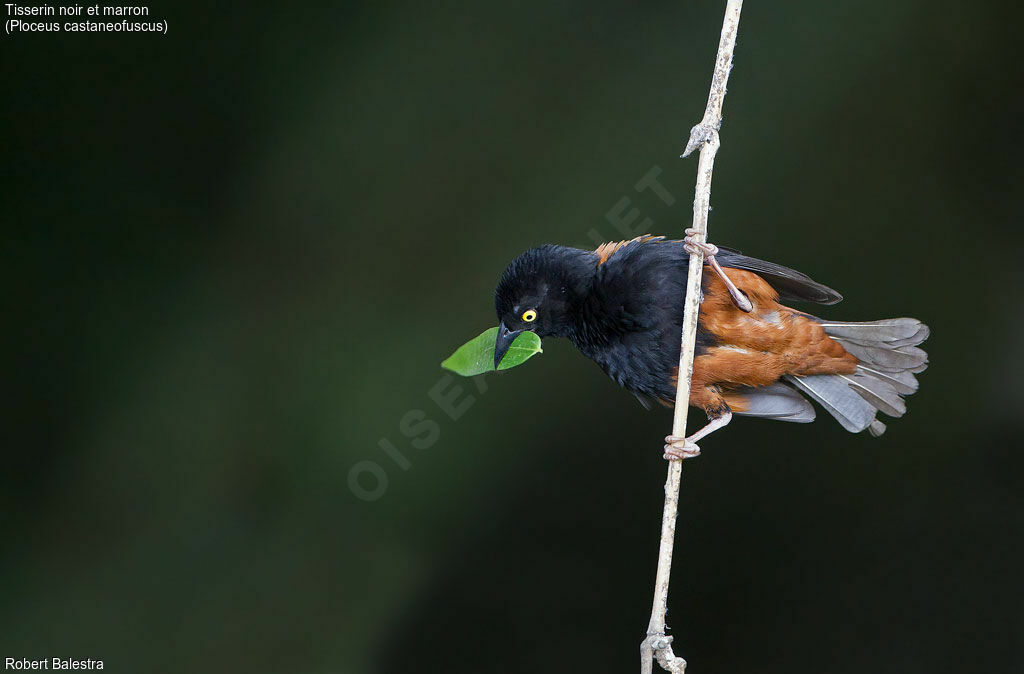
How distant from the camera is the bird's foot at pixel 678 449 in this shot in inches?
85.4

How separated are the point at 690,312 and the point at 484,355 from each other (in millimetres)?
503

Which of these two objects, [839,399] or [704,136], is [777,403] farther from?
[704,136]

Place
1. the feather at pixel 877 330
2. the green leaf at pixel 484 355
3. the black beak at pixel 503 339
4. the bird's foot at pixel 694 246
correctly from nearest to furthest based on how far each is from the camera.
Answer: the green leaf at pixel 484 355 < the bird's foot at pixel 694 246 < the black beak at pixel 503 339 < the feather at pixel 877 330

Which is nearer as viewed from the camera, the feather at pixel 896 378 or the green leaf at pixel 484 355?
the green leaf at pixel 484 355

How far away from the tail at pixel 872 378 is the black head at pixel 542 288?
78 centimetres

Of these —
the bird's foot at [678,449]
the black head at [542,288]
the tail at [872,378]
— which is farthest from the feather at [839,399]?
the black head at [542,288]

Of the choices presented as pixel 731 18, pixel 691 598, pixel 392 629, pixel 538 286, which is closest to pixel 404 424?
pixel 392 629

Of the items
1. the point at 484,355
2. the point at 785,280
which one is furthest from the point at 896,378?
the point at 484,355

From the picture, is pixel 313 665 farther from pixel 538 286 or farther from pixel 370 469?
pixel 538 286

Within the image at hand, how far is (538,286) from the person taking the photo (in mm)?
2639

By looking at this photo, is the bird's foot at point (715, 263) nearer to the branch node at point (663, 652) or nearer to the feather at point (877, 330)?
the feather at point (877, 330)

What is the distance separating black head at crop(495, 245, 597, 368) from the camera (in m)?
2.62

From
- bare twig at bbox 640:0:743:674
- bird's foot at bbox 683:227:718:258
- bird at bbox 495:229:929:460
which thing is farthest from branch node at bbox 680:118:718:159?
bird at bbox 495:229:929:460

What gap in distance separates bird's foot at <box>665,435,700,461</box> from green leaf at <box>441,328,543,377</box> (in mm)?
400
